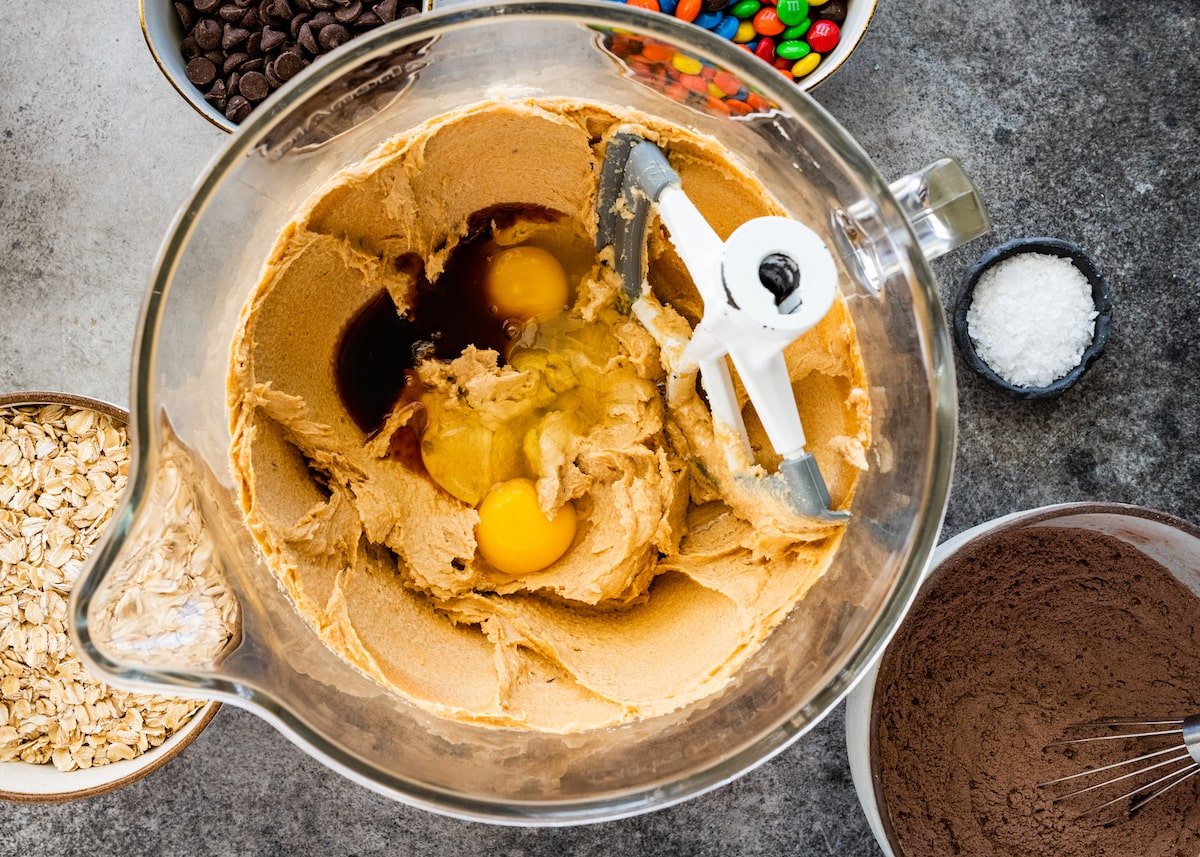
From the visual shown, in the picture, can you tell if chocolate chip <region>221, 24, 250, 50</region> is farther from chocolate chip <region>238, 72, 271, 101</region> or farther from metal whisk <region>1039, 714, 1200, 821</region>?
metal whisk <region>1039, 714, 1200, 821</region>

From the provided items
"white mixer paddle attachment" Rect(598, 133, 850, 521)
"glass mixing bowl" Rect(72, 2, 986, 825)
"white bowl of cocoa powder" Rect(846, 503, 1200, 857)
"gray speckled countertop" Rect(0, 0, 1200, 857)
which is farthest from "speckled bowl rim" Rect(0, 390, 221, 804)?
"white bowl of cocoa powder" Rect(846, 503, 1200, 857)

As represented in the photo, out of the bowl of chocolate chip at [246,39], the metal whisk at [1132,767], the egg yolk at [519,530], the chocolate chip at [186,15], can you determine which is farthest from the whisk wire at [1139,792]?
the chocolate chip at [186,15]

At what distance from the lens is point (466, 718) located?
1021 millimetres

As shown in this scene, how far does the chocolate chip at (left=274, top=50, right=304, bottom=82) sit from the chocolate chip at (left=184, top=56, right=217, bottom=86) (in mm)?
102

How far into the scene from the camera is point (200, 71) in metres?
1.44

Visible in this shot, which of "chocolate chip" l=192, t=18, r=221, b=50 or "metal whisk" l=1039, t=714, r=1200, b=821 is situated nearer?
"metal whisk" l=1039, t=714, r=1200, b=821

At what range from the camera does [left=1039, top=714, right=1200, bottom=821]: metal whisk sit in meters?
1.31

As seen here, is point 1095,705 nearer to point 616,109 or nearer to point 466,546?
point 466,546

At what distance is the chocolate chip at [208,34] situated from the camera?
1.45 metres

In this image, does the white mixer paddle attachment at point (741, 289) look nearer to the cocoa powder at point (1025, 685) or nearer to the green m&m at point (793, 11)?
the cocoa powder at point (1025, 685)

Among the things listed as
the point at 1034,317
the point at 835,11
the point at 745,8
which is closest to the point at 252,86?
the point at 745,8

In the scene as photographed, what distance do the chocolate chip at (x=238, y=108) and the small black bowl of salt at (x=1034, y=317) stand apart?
3.61 feet

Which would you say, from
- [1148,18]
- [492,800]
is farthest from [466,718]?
[1148,18]

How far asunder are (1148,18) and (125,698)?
75.0 inches
